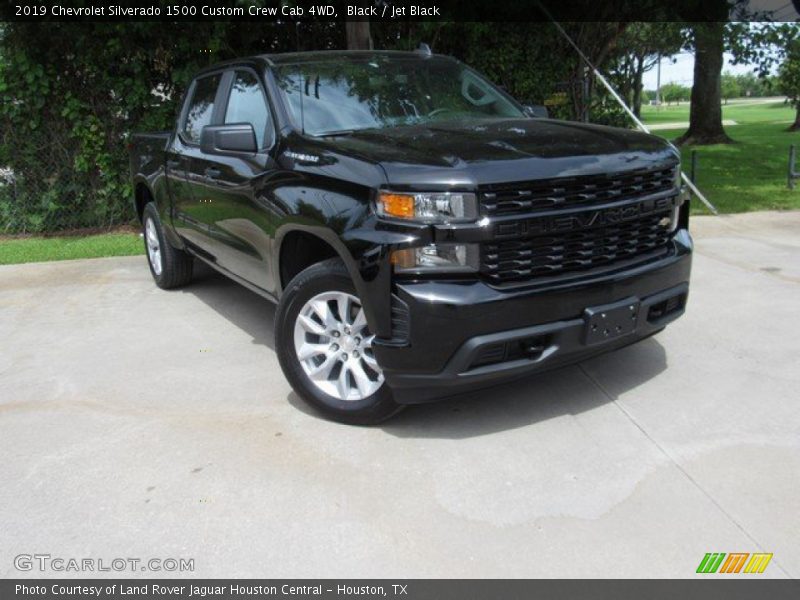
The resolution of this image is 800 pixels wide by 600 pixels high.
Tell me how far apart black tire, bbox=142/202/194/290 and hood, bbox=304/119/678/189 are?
3.11 m

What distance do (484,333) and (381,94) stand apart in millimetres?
1961

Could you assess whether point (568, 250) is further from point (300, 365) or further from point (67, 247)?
point (67, 247)

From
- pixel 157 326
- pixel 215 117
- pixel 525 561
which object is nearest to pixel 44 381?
pixel 157 326

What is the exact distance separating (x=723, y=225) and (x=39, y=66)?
Result: 8.45m

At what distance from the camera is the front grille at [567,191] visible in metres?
3.37

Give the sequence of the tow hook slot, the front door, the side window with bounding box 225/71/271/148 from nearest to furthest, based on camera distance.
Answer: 1. the tow hook slot
2. the side window with bounding box 225/71/271/148
3. the front door

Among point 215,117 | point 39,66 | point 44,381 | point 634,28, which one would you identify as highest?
point 634,28

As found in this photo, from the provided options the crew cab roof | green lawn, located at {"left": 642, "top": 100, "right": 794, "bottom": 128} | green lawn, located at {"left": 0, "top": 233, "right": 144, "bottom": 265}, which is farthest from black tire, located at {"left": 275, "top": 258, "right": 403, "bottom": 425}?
green lawn, located at {"left": 642, "top": 100, "right": 794, "bottom": 128}

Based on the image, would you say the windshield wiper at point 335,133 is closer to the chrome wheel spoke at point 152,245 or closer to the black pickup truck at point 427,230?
the black pickup truck at point 427,230

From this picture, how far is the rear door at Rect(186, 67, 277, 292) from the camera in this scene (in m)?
4.41

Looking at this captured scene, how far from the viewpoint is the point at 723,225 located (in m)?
9.02

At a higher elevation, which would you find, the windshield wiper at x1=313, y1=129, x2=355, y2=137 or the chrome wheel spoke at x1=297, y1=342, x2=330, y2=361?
the windshield wiper at x1=313, y1=129, x2=355, y2=137

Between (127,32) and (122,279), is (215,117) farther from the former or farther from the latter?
(127,32)

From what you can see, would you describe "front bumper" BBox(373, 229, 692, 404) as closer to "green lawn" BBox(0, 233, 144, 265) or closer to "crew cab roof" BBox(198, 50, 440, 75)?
"crew cab roof" BBox(198, 50, 440, 75)
